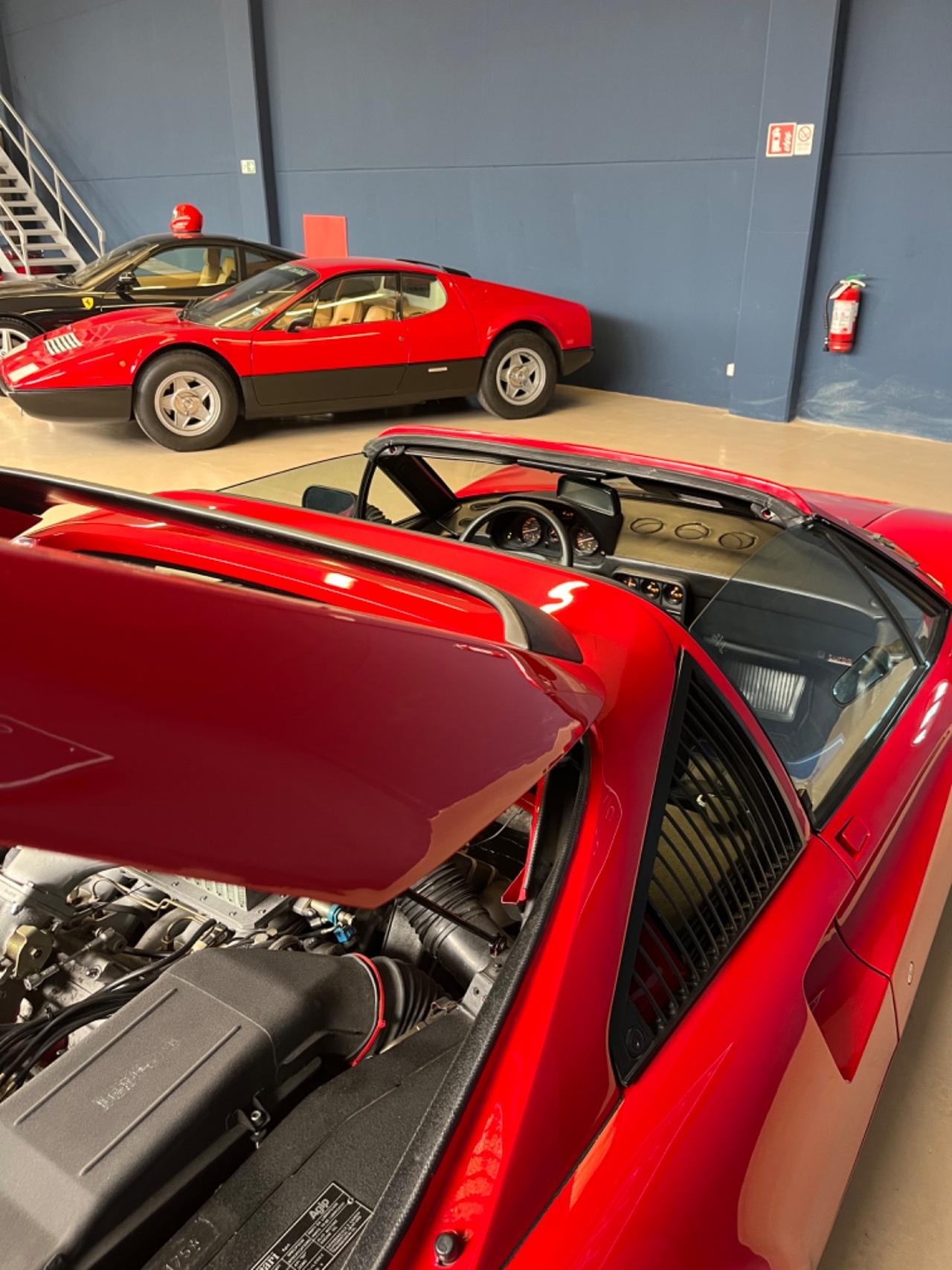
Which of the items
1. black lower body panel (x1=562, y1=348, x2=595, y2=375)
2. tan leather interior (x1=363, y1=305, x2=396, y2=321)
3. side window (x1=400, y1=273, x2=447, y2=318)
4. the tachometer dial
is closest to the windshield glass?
the tachometer dial

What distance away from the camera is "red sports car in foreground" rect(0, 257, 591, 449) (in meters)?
6.58

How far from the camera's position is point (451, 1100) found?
3.05 feet

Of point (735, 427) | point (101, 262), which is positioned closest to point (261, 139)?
point (101, 262)

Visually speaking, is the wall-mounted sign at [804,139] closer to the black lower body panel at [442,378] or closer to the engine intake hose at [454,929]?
the black lower body panel at [442,378]

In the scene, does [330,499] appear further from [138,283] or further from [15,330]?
[15,330]

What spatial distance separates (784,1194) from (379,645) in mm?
935

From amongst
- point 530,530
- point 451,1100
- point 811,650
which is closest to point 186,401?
point 530,530

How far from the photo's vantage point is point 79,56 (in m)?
13.3

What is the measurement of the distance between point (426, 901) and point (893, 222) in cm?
765

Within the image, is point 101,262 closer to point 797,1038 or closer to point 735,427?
point 735,427

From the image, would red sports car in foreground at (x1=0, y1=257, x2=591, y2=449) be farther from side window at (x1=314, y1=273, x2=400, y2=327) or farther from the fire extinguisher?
the fire extinguisher

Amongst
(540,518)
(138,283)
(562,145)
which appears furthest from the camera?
(562,145)

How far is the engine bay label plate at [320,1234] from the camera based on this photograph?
3.32ft

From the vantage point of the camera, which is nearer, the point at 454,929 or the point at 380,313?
the point at 454,929
